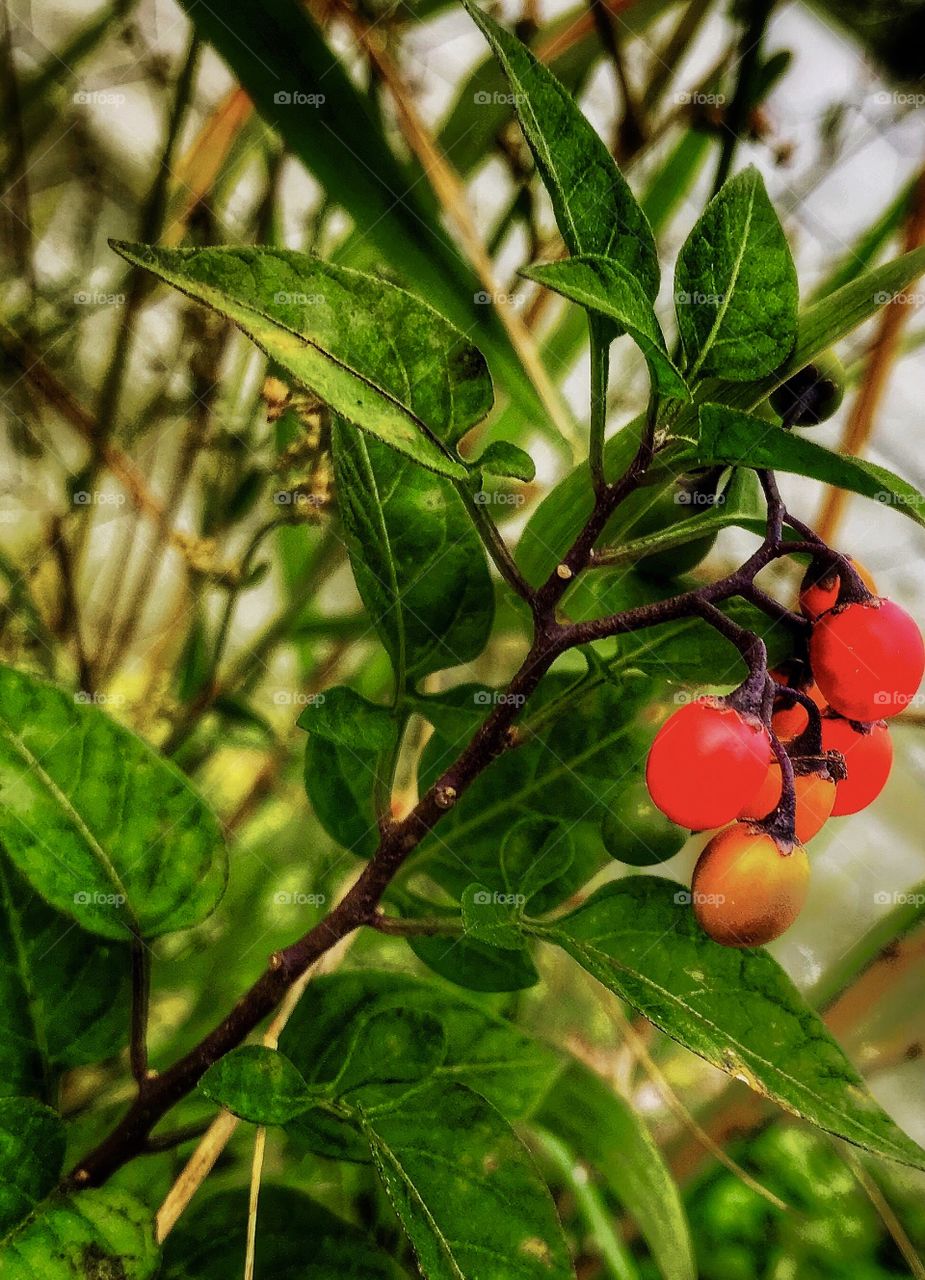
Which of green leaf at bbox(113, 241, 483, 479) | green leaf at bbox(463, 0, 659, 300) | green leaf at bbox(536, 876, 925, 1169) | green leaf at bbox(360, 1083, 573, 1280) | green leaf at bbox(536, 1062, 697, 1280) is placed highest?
green leaf at bbox(463, 0, 659, 300)

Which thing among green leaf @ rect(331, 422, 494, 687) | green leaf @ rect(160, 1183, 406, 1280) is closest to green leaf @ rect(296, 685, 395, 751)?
green leaf @ rect(331, 422, 494, 687)

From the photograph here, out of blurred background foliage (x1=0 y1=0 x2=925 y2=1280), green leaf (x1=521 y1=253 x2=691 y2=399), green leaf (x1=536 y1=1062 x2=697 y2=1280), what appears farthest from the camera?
blurred background foliage (x1=0 y1=0 x2=925 y2=1280)

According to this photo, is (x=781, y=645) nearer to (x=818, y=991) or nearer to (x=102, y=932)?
(x=102, y=932)

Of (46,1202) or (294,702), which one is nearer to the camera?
(46,1202)

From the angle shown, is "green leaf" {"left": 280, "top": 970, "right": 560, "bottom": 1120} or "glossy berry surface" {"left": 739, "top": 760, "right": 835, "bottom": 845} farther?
"green leaf" {"left": 280, "top": 970, "right": 560, "bottom": 1120}

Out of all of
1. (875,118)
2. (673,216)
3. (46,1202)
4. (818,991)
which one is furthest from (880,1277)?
(875,118)

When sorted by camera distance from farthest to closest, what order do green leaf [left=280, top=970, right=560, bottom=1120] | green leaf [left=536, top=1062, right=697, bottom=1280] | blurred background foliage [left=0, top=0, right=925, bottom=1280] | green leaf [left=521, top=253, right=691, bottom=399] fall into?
blurred background foliage [left=0, top=0, right=925, bottom=1280], green leaf [left=536, top=1062, right=697, bottom=1280], green leaf [left=280, top=970, right=560, bottom=1120], green leaf [left=521, top=253, right=691, bottom=399]

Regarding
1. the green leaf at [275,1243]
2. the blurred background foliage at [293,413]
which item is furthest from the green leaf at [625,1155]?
the green leaf at [275,1243]

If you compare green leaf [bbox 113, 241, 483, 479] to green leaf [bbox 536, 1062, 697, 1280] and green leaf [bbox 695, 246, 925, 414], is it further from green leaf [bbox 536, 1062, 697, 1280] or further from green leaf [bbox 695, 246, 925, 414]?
green leaf [bbox 536, 1062, 697, 1280]
